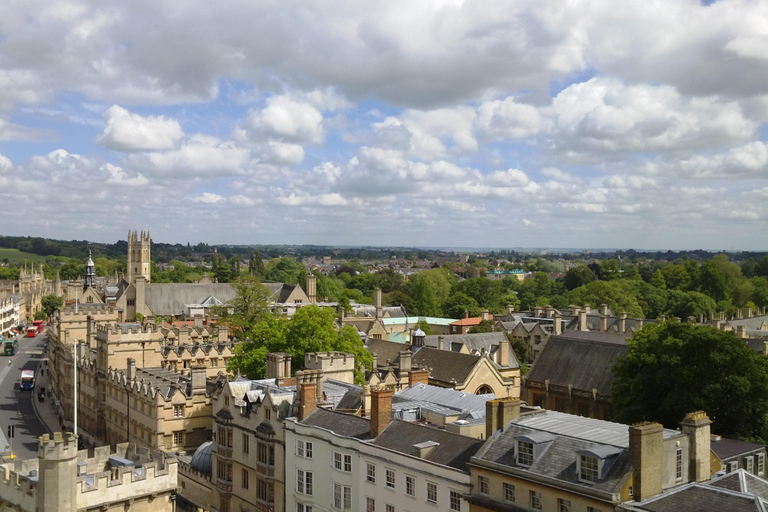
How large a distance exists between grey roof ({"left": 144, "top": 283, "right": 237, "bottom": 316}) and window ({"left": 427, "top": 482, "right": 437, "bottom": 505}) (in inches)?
3989

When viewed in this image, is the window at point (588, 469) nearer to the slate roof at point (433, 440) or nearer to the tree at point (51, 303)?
the slate roof at point (433, 440)

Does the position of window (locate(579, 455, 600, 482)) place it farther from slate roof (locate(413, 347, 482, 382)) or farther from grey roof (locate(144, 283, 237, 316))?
grey roof (locate(144, 283, 237, 316))

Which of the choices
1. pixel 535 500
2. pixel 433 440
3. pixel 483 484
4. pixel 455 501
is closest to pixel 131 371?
pixel 433 440

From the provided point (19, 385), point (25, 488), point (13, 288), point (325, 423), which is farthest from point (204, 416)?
point (13, 288)

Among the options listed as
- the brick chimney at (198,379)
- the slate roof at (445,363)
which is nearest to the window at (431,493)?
the brick chimney at (198,379)

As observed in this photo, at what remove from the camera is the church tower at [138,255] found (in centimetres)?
15838

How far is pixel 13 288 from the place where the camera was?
174750 millimetres

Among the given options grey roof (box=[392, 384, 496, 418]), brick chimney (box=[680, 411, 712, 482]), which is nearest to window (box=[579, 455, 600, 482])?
brick chimney (box=[680, 411, 712, 482])

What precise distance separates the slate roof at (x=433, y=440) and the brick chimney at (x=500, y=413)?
0.90 m

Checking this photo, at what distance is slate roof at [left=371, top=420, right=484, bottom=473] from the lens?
31625mm

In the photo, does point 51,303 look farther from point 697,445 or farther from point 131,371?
point 697,445

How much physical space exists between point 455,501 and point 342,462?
24.0 ft

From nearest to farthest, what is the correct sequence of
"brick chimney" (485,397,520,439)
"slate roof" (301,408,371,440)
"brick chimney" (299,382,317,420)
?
"brick chimney" (485,397,520,439) → "slate roof" (301,408,371,440) → "brick chimney" (299,382,317,420)

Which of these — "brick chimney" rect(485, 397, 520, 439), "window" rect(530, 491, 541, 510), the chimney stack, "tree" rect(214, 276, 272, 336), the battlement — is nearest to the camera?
the battlement
